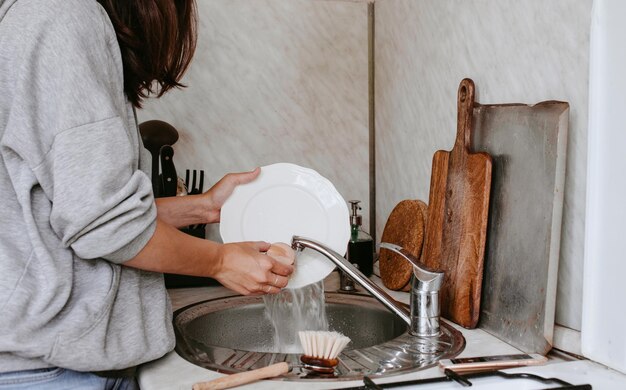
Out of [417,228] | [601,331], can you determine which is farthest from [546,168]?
[417,228]

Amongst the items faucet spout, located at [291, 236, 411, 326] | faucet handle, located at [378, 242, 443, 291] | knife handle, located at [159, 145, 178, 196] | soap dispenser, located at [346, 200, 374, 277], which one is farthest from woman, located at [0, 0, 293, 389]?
soap dispenser, located at [346, 200, 374, 277]

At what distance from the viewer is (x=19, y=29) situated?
83 centimetres

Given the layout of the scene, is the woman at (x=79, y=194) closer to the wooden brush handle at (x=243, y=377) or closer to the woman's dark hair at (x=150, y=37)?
the woman's dark hair at (x=150, y=37)

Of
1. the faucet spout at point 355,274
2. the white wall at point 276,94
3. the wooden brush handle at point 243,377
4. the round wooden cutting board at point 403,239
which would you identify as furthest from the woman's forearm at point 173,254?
the white wall at point 276,94

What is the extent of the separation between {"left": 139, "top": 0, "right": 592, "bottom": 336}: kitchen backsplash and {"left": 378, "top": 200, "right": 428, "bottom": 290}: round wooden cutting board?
0.34 ft

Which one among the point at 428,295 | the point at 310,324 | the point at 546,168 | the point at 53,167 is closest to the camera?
the point at 53,167

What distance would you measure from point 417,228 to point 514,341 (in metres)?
0.41

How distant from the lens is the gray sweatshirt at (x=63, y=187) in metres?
0.83

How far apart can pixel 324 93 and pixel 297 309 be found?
0.70 m

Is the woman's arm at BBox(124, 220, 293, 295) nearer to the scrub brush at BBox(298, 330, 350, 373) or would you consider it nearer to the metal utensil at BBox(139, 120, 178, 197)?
the scrub brush at BBox(298, 330, 350, 373)

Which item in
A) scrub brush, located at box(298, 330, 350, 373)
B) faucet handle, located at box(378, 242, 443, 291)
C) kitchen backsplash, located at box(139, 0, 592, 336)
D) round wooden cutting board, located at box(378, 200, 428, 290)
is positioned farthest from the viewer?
kitchen backsplash, located at box(139, 0, 592, 336)

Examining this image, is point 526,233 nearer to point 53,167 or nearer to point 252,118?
point 53,167

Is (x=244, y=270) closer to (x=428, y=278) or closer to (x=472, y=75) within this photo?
(x=428, y=278)

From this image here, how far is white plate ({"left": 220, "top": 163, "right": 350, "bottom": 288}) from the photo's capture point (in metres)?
1.38
